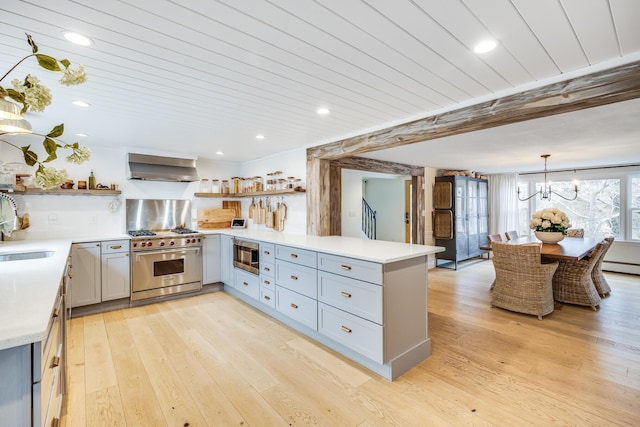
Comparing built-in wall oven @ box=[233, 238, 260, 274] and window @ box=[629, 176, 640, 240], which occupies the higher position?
window @ box=[629, 176, 640, 240]

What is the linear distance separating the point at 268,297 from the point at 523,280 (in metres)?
3.08

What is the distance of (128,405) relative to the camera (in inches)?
78.7

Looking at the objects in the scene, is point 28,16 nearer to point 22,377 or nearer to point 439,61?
point 22,377

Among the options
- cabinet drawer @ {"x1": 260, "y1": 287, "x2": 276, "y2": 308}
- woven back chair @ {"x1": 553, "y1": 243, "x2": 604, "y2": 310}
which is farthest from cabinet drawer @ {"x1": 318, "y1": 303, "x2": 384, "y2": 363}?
woven back chair @ {"x1": 553, "y1": 243, "x2": 604, "y2": 310}

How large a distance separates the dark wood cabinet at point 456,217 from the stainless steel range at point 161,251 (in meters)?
4.74

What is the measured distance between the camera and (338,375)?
92.7 inches

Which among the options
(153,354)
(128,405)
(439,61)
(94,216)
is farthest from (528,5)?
(94,216)

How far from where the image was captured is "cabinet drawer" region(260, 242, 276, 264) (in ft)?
11.5

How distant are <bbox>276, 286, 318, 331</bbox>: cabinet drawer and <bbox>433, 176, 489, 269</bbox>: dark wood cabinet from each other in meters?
4.17

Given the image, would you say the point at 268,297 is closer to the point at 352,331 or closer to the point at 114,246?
the point at 352,331

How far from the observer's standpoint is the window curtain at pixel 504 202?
23.8ft

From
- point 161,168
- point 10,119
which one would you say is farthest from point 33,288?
point 161,168

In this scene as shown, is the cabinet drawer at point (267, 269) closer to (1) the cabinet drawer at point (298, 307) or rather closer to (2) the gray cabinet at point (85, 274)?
(1) the cabinet drawer at point (298, 307)

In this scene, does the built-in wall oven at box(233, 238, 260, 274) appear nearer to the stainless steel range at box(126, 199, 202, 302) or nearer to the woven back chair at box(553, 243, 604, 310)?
the stainless steel range at box(126, 199, 202, 302)
